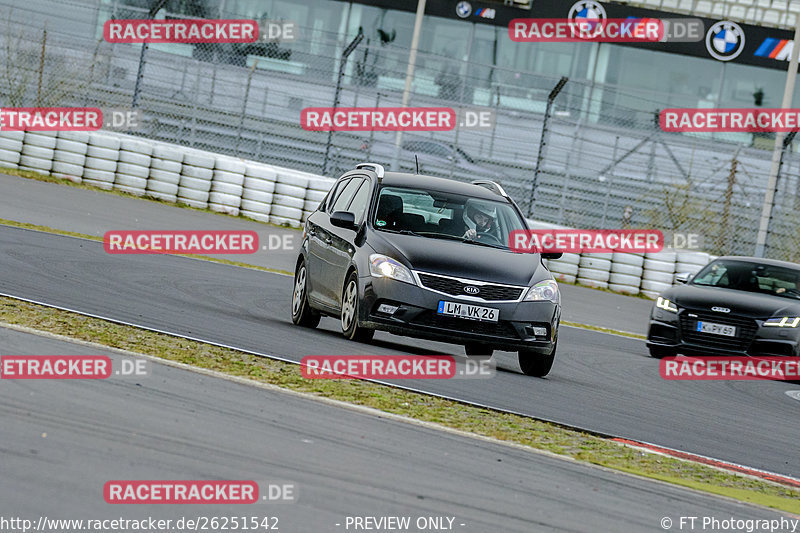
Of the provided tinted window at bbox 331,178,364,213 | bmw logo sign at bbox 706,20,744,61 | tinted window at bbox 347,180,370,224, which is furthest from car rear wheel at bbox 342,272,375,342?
bmw logo sign at bbox 706,20,744,61

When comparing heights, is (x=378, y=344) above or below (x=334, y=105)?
below

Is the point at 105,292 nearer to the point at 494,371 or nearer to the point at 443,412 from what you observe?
the point at 494,371

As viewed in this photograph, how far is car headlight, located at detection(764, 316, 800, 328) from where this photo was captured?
555 inches

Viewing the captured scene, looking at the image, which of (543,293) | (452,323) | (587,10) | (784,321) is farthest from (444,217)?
(587,10)

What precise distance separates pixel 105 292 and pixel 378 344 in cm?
261

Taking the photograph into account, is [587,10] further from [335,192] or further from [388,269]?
[388,269]

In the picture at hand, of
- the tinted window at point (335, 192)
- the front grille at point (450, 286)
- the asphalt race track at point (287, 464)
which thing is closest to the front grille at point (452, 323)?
the front grille at point (450, 286)

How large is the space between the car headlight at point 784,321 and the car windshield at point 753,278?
78 centimetres

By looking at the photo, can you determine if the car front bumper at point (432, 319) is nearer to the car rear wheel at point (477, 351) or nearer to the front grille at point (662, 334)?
the car rear wheel at point (477, 351)

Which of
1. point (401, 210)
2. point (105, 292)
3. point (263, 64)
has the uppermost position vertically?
point (263, 64)

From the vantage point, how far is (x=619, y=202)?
24156 millimetres

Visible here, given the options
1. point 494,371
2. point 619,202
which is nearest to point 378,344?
point 494,371

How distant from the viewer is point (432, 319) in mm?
10477

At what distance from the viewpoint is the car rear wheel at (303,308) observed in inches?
477
